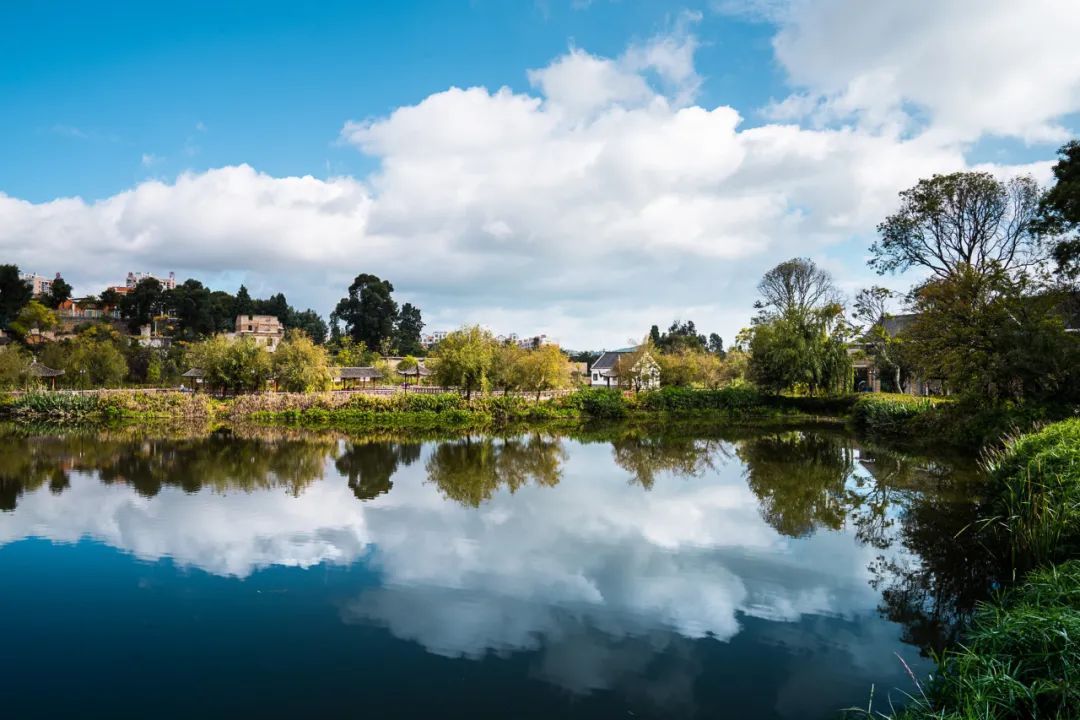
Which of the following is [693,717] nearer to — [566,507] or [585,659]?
[585,659]

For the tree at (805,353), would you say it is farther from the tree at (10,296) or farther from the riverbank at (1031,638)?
the tree at (10,296)

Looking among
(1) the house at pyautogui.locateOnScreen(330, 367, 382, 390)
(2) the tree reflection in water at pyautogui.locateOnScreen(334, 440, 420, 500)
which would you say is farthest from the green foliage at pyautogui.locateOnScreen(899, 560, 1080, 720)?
(1) the house at pyautogui.locateOnScreen(330, 367, 382, 390)

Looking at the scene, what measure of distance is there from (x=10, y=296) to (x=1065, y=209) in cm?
7164

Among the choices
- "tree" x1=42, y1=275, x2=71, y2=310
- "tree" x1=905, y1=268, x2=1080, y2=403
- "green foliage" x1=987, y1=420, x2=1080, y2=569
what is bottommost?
"green foliage" x1=987, y1=420, x2=1080, y2=569

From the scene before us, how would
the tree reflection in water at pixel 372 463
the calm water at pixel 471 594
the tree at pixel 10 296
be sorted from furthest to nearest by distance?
1. the tree at pixel 10 296
2. the tree reflection in water at pixel 372 463
3. the calm water at pixel 471 594

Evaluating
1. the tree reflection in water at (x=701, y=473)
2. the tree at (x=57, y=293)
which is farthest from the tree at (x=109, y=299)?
the tree reflection in water at (x=701, y=473)

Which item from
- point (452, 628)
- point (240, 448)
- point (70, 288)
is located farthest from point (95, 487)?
point (70, 288)

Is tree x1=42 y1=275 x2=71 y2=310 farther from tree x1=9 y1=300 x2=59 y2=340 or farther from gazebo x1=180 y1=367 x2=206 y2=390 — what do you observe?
gazebo x1=180 y1=367 x2=206 y2=390

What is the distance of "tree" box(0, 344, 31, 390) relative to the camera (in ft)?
115

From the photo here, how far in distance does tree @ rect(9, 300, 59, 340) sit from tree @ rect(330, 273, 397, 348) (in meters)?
29.2

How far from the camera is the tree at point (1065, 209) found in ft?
62.4

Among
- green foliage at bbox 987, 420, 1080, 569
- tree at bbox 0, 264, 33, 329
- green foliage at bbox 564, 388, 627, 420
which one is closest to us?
green foliage at bbox 987, 420, 1080, 569

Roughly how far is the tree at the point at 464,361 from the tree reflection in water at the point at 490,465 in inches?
309

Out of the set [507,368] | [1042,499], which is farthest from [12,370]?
[1042,499]
